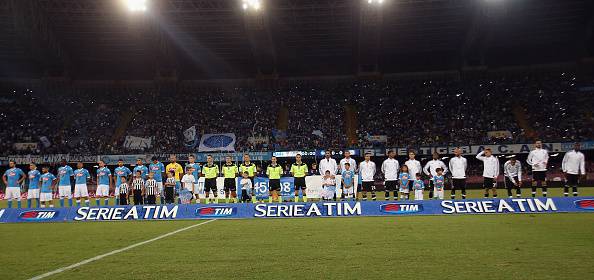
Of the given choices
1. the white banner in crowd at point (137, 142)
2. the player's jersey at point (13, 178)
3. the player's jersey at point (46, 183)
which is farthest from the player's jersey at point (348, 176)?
the white banner in crowd at point (137, 142)

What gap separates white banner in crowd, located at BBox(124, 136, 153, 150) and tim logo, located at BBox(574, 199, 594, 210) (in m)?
33.4

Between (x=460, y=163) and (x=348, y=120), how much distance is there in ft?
81.3

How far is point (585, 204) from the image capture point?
13.3 m

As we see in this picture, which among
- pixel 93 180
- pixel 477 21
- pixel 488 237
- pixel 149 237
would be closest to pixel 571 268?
pixel 488 237

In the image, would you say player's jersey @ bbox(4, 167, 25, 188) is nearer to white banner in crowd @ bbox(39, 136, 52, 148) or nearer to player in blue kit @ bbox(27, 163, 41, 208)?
player in blue kit @ bbox(27, 163, 41, 208)

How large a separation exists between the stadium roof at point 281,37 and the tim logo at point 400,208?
2471cm

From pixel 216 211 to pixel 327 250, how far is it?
24.6ft

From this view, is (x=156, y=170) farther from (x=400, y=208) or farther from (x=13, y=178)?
(x=400, y=208)

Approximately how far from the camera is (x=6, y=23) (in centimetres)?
3891

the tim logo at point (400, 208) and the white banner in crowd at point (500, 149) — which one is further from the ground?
the white banner in crowd at point (500, 149)

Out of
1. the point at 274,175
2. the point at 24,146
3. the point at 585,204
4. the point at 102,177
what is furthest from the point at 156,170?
the point at 24,146

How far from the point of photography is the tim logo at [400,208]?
14.0 m

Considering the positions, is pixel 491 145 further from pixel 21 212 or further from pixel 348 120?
pixel 21 212

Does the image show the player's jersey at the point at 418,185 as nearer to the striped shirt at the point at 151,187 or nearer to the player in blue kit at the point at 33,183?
the striped shirt at the point at 151,187
